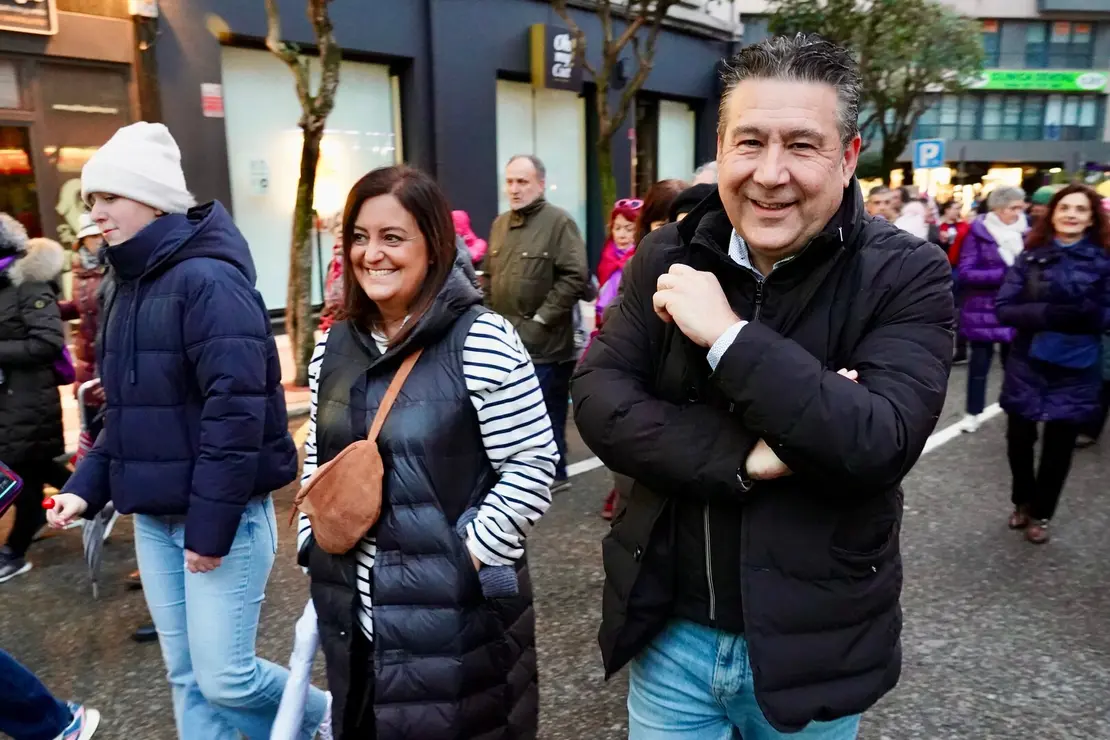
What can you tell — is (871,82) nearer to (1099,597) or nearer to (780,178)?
(1099,597)

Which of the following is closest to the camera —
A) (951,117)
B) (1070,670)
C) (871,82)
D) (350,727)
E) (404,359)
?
(404,359)

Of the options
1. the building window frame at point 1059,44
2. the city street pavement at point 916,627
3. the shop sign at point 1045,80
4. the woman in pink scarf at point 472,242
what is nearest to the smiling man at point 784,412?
the city street pavement at point 916,627

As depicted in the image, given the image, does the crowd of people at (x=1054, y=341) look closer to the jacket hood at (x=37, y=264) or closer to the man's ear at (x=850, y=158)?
the man's ear at (x=850, y=158)

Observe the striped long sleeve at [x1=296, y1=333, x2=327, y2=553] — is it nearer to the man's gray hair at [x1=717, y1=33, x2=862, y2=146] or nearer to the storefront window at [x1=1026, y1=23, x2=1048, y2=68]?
the man's gray hair at [x1=717, y1=33, x2=862, y2=146]

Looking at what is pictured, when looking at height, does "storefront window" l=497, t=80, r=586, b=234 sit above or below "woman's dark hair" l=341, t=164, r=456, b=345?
above

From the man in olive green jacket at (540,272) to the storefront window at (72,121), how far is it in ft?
20.4

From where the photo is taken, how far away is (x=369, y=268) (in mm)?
2184

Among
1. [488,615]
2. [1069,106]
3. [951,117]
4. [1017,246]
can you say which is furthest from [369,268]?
[1069,106]

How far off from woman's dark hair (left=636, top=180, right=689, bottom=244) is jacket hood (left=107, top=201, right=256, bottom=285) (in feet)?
7.42

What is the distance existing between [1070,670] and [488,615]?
271cm

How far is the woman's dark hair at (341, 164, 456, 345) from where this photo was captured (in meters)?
2.18

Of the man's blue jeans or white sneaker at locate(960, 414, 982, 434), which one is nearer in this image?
the man's blue jeans

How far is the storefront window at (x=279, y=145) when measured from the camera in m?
11.3

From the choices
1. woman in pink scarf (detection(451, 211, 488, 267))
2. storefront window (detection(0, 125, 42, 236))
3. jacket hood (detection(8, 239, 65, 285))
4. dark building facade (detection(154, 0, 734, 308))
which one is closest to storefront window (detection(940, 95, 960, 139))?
dark building facade (detection(154, 0, 734, 308))
